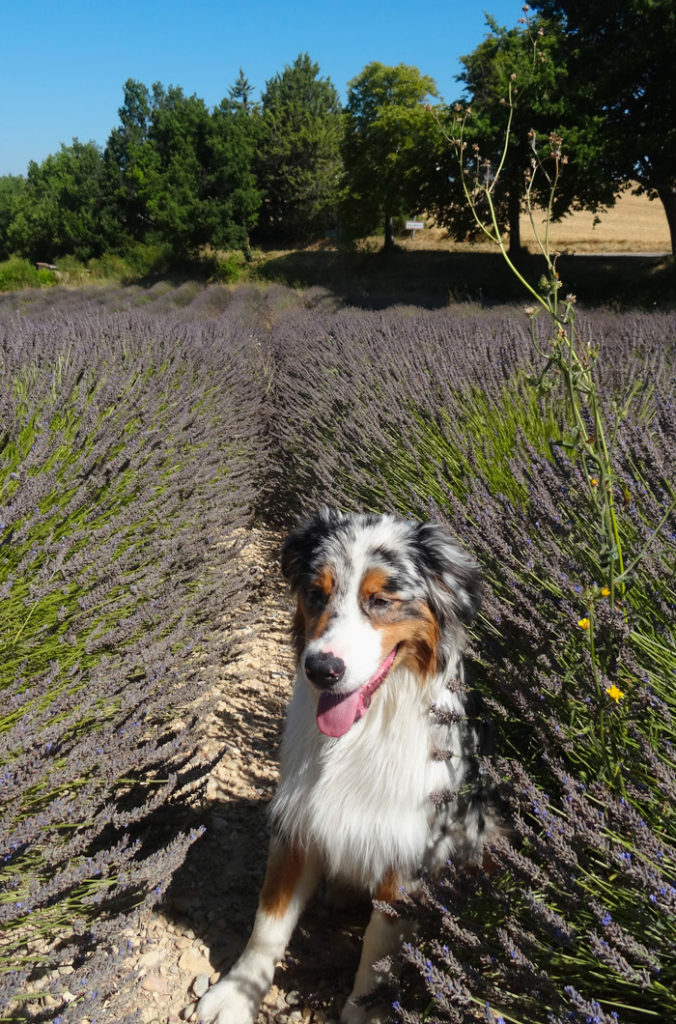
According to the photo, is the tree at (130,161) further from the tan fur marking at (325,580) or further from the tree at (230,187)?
A: the tan fur marking at (325,580)

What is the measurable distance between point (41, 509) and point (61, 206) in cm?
4312

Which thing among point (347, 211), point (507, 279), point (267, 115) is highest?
point (267, 115)

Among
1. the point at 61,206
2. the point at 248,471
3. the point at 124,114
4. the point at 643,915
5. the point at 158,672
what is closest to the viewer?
the point at 643,915

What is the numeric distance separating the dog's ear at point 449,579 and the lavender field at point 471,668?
7 centimetres

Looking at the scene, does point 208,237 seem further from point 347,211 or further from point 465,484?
point 465,484

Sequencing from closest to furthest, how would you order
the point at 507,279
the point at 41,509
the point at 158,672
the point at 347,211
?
the point at 158,672 < the point at 41,509 < the point at 507,279 < the point at 347,211

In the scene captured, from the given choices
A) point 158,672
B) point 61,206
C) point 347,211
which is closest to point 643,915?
point 158,672


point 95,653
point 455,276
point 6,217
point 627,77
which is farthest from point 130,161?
point 95,653

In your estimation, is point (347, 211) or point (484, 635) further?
point (347, 211)

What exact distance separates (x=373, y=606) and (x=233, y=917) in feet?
3.65

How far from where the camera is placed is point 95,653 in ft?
6.37

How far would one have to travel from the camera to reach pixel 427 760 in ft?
5.57

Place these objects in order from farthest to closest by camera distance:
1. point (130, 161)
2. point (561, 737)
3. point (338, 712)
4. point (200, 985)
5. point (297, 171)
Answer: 1. point (297, 171)
2. point (130, 161)
3. point (200, 985)
4. point (338, 712)
5. point (561, 737)

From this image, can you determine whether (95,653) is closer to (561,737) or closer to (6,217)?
(561,737)
